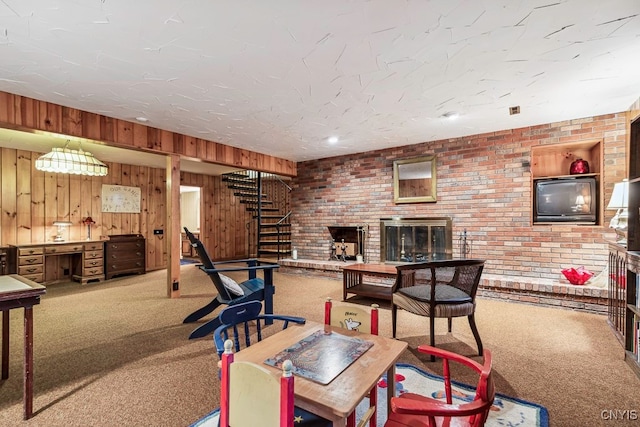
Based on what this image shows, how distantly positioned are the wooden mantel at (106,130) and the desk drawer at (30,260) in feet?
9.12

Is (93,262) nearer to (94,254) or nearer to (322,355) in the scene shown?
(94,254)

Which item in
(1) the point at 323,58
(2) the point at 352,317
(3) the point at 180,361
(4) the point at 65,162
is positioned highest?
(1) the point at 323,58

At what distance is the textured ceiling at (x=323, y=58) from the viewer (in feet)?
6.14

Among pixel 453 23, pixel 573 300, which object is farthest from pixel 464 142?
pixel 453 23

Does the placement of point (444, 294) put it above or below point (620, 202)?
below

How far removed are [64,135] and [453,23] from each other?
13.2 feet

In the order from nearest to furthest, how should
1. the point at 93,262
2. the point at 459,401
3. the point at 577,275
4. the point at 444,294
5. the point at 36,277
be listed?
1. the point at 459,401
2. the point at 444,294
3. the point at 577,275
4. the point at 36,277
5. the point at 93,262

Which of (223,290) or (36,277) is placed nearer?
(223,290)

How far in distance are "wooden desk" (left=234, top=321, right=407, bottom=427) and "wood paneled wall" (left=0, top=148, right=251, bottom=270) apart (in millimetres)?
6089

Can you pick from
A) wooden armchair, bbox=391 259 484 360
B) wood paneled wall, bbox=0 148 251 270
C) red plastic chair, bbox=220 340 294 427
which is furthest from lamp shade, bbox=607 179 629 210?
wood paneled wall, bbox=0 148 251 270

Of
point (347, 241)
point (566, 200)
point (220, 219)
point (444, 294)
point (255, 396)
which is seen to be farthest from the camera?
point (220, 219)

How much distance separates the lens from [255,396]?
977mm

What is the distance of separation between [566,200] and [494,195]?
86cm

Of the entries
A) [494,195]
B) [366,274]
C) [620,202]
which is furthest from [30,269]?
[620,202]
